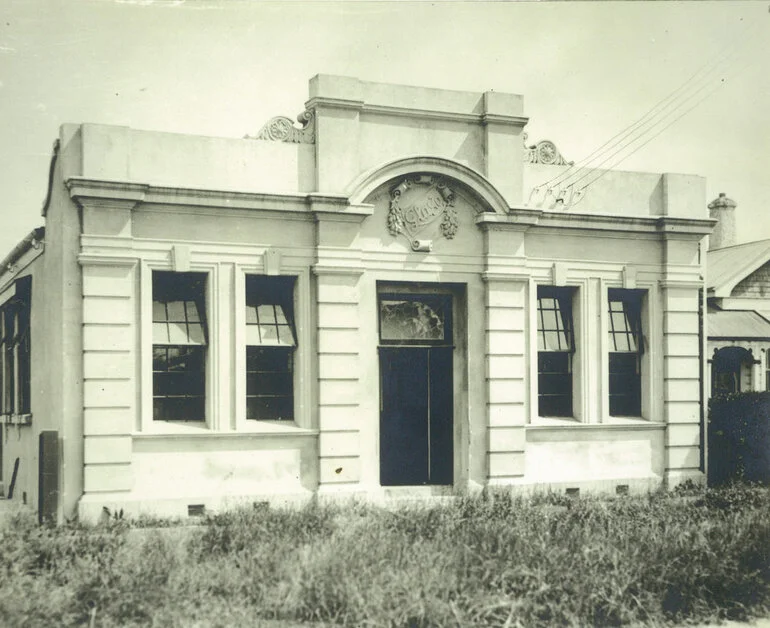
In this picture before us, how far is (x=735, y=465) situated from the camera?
47.3ft

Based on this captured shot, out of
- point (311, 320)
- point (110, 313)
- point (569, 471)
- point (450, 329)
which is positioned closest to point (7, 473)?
point (110, 313)

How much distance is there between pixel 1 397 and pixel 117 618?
11443 millimetres

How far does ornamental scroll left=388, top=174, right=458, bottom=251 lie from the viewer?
12.5 meters

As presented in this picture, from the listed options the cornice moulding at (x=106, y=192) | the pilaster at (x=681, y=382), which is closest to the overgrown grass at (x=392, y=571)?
the pilaster at (x=681, y=382)

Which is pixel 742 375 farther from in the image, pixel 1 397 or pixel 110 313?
pixel 1 397

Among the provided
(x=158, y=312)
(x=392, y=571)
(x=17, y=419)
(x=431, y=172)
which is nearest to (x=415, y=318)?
(x=431, y=172)

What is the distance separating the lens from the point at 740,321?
2088 centimetres

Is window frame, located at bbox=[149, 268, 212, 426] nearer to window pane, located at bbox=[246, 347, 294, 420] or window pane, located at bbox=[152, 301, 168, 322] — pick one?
window pane, located at bbox=[152, 301, 168, 322]

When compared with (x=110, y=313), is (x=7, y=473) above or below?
below

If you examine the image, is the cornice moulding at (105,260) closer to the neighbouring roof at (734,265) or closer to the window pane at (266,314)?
the window pane at (266,314)

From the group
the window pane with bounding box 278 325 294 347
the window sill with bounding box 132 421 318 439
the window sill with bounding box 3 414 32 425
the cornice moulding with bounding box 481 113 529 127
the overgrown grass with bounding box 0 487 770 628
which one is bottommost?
the overgrown grass with bounding box 0 487 770 628

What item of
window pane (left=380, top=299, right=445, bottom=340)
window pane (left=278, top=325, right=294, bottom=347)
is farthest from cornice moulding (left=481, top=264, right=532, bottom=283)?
window pane (left=278, top=325, right=294, bottom=347)

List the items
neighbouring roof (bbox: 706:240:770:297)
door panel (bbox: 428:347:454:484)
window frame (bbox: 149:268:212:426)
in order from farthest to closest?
neighbouring roof (bbox: 706:240:770:297)
door panel (bbox: 428:347:454:484)
window frame (bbox: 149:268:212:426)

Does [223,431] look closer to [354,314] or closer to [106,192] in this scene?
[354,314]
